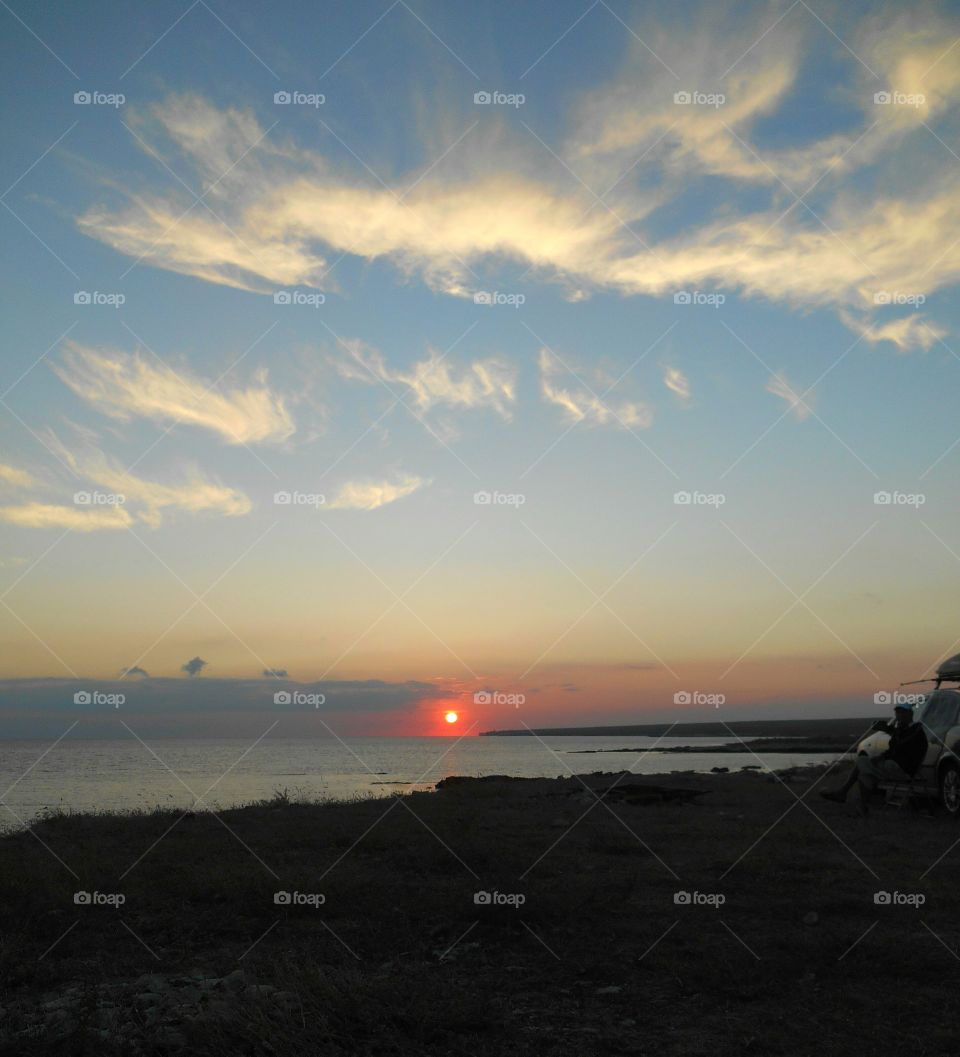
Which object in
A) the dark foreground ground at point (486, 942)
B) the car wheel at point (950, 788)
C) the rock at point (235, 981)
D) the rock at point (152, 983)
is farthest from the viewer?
the car wheel at point (950, 788)

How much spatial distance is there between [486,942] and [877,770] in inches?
445

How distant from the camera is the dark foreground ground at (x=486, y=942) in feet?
15.9

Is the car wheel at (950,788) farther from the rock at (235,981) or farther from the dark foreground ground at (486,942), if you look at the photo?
the rock at (235,981)

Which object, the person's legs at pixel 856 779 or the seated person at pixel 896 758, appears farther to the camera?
the person's legs at pixel 856 779

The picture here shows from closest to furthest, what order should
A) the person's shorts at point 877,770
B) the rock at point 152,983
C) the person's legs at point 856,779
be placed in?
the rock at point 152,983, the person's shorts at point 877,770, the person's legs at point 856,779

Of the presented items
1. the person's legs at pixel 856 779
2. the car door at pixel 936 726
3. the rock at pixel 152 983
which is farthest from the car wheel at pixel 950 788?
the rock at pixel 152 983

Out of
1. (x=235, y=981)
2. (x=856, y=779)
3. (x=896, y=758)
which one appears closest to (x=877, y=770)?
(x=896, y=758)

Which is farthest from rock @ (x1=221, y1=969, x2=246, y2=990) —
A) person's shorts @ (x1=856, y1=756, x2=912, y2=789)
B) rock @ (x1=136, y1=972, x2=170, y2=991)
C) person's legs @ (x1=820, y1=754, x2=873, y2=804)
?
person's legs @ (x1=820, y1=754, x2=873, y2=804)

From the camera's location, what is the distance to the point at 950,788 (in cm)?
1364

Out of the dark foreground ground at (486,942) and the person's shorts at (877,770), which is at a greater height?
the dark foreground ground at (486,942)

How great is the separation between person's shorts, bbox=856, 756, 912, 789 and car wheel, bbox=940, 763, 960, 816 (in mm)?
1002

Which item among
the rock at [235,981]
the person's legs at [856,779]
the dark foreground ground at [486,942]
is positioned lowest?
the person's legs at [856,779]

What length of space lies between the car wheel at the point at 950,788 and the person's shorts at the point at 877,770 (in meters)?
1.00

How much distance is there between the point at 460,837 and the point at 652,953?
5.42 meters
